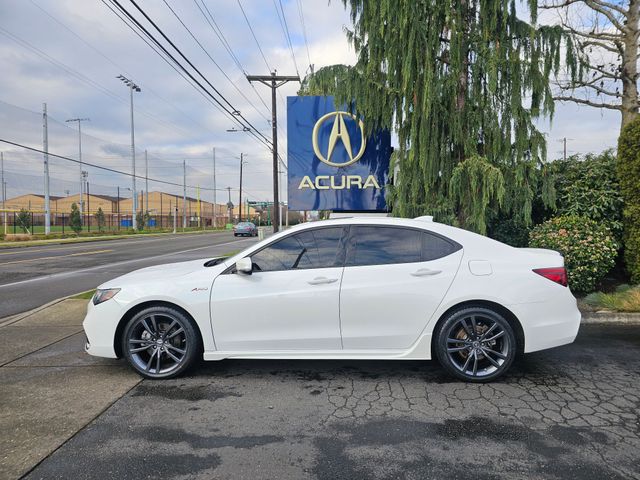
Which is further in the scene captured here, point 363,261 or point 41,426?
point 363,261

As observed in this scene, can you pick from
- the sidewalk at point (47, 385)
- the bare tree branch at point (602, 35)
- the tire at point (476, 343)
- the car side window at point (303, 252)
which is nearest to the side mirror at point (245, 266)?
the car side window at point (303, 252)

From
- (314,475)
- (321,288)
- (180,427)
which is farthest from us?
(321,288)

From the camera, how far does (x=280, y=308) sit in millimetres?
3746

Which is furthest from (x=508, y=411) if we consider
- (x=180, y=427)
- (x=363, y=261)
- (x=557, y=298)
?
(x=180, y=427)

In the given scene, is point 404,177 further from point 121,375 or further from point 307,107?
point 121,375

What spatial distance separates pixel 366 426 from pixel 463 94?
19.4ft

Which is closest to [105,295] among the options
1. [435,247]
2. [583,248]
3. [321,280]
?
[321,280]

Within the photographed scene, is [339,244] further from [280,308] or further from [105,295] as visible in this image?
[105,295]

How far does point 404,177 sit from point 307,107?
3052 millimetres

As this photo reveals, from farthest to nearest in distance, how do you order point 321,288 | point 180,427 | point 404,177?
point 404,177, point 321,288, point 180,427

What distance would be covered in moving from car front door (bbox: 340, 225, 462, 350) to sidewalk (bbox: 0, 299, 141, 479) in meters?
2.15

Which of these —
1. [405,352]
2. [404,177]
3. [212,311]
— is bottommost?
[405,352]

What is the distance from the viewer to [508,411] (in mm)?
3232

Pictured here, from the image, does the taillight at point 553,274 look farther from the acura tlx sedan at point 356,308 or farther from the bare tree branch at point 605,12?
the bare tree branch at point 605,12
